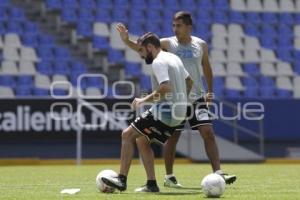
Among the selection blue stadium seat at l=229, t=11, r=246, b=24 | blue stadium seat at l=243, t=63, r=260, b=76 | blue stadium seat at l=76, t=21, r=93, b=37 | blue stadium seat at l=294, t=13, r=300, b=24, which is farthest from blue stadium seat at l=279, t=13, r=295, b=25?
blue stadium seat at l=76, t=21, r=93, b=37

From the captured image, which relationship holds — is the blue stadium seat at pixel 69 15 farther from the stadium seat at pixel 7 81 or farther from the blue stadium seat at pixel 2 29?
the stadium seat at pixel 7 81

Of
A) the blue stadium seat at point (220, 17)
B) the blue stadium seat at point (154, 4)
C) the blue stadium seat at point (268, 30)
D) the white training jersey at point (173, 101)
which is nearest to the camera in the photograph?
the white training jersey at point (173, 101)

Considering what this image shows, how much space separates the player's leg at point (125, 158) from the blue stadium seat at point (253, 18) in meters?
19.6

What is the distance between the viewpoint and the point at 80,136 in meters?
22.7

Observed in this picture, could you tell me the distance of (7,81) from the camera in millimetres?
25562

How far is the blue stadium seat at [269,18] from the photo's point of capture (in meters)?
29.8

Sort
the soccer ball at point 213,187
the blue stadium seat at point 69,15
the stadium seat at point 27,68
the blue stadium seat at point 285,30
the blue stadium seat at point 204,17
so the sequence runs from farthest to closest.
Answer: the blue stadium seat at point 285,30, the blue stadium seat at point 204,17, the blue stadium seat at point 69,15, the stadium seat at point 27,68, the soccer ball at point 213,187

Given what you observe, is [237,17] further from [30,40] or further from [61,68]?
[30,40]

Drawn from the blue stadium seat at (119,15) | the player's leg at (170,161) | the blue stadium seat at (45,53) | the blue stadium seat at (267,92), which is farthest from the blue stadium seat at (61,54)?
the player's leg at (170,161)

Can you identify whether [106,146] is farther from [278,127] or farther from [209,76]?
[209,76]

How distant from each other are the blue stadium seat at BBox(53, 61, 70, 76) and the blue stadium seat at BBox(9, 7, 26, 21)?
188cm

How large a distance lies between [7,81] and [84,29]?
10.7ft

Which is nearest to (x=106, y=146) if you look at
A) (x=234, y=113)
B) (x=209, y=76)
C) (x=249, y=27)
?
(x=234, y=113)

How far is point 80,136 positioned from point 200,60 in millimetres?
11015
